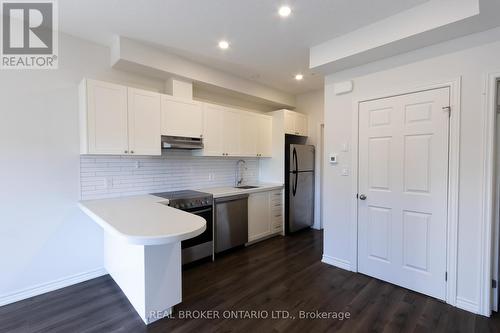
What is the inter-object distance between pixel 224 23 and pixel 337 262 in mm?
3232

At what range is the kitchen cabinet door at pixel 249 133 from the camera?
166 inches

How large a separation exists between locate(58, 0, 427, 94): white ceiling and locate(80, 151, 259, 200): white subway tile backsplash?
1477 mm

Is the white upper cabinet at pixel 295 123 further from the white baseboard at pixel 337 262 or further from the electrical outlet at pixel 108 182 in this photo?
the electrical outlet at pixel 108 182

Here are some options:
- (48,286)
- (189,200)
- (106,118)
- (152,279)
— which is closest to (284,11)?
(106,118)

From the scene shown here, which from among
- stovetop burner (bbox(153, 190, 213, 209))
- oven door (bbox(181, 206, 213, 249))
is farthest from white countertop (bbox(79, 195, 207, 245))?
oven door (bbox(181, 206, 213, 249))

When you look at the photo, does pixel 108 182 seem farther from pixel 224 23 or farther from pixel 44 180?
pixel 224 23

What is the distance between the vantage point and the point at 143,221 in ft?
6.32

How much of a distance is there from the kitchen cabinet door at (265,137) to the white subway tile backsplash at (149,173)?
1.77ft

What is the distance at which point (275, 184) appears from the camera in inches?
179

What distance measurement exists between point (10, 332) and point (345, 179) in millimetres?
3658

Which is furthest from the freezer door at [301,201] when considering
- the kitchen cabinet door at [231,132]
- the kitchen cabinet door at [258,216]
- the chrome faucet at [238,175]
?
the kitchen cabinet door at [231,132]

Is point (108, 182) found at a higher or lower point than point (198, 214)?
higher

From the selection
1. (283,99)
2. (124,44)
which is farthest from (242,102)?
(124,44)

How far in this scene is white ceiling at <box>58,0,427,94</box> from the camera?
2.20m
